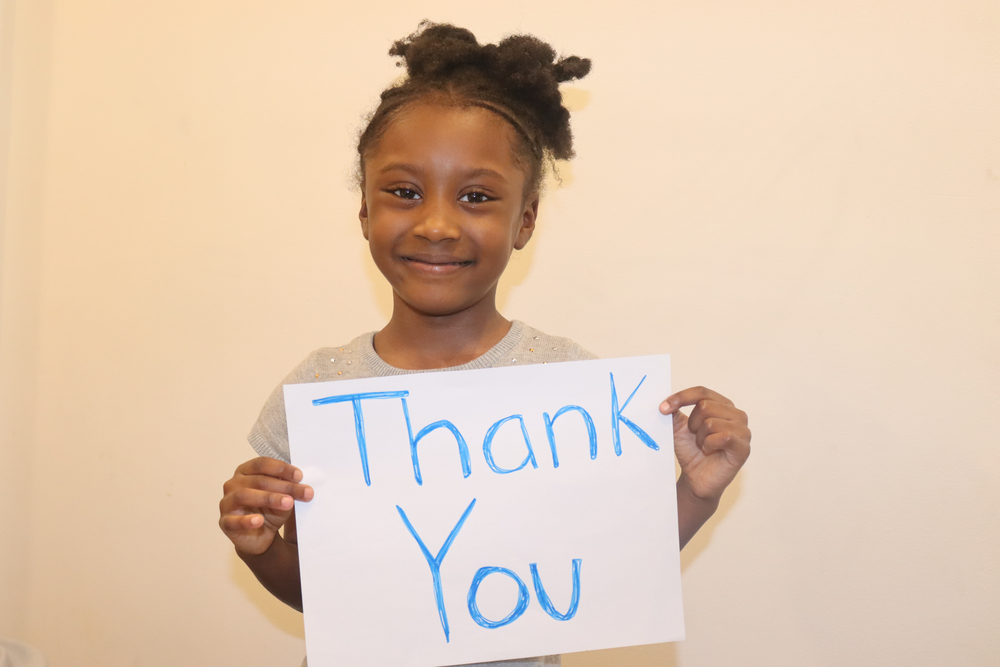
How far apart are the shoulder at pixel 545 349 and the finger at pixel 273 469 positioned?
1.01ft

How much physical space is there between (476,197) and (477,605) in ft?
1.47

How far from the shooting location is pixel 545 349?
97cm

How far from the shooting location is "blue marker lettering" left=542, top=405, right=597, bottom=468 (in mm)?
820

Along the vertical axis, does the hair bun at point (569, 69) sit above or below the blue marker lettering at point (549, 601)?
above

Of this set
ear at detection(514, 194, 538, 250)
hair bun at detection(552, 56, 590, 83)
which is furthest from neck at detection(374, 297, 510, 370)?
hair bun at detection(552, 56, 590, 83)

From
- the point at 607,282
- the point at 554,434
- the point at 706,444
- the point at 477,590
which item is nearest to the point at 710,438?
the point at 706,444

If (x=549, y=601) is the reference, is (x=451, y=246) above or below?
above

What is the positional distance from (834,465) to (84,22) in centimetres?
158

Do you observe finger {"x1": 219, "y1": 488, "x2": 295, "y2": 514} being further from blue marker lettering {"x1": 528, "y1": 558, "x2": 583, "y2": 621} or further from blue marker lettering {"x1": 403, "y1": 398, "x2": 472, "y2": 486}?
blue marker lettering {"x1": 528, "y1": 558, "x2": 583, "y2": 621}

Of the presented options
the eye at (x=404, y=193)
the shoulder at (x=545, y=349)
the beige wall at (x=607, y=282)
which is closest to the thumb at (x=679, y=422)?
the shoulder at (x=545, y=349)

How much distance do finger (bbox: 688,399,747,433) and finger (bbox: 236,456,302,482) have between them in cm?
41

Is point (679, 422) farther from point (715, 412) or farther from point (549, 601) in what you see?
point (549, 601)

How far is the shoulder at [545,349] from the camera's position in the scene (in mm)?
961

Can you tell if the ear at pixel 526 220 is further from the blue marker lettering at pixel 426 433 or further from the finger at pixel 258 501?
the finger at pixel 258 501
